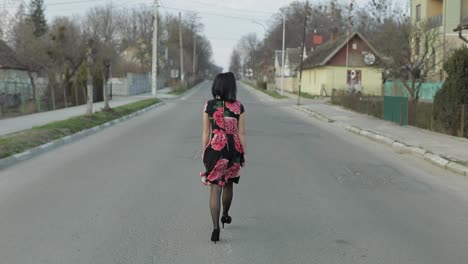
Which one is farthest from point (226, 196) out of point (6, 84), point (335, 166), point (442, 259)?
point (6, 84)

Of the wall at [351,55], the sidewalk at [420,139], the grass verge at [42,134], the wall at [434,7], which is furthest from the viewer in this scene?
the wall at [351,55]

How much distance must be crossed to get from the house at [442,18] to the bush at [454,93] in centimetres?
1303

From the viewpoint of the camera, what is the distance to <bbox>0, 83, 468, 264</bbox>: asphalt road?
5.67m

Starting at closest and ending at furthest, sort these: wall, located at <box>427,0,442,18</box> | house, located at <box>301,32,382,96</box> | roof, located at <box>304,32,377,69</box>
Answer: wall, located at <box>427,0,442,18</box> < roof, located at <box>304,32,377,69</box> < house, located at <box>301,32,382,96</box>

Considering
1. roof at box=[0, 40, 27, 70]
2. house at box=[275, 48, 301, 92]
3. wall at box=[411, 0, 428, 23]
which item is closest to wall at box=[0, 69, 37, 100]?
roof at box=[0, 40, 27, 70]

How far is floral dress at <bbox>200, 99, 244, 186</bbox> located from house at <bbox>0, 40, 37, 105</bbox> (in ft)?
79.0

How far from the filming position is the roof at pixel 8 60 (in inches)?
1321

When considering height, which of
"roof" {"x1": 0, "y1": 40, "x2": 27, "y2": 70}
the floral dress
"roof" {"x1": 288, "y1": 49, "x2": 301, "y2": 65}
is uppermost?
"roof" {"x1": 288, "y1": 49, "x2": 301, "y2": 65}

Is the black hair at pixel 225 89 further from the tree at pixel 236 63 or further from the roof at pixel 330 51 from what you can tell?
the tree at pixel 236 63

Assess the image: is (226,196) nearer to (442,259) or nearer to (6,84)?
(442,259)

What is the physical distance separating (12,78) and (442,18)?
29.3 m

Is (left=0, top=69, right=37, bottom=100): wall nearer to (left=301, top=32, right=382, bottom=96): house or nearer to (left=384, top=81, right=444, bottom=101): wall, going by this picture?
(left=384, top=81, right=444, bottom=101): wall

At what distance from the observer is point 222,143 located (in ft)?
19.6

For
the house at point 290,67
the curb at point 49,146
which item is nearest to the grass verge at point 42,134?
the curb at point 49,146
